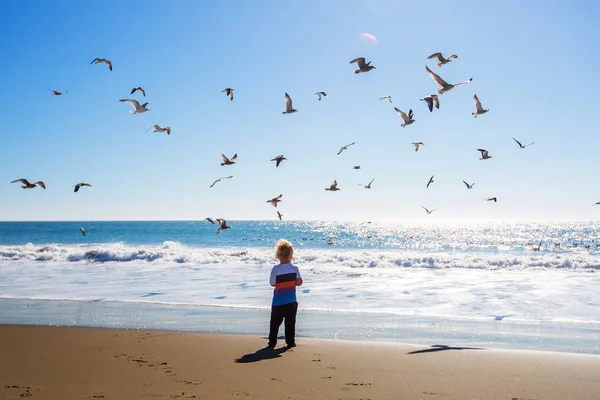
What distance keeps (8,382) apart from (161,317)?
4.95m

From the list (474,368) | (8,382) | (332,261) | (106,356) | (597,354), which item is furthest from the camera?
(332,261)

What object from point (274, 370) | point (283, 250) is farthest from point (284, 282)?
point (274, 370)

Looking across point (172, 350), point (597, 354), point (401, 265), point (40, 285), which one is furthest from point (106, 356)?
point (401, 265)

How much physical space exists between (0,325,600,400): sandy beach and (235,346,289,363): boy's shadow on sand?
0.05 feet

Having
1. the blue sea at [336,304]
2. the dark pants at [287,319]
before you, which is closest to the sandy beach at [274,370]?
the dark pants at [287,319]

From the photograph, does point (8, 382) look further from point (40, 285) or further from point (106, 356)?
point (40, 285)

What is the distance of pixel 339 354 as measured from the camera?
6.78 m

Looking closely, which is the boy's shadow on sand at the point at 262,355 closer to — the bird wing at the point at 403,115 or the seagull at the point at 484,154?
the bird wing at the point at 403,115

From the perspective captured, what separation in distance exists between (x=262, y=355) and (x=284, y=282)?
1.10 metres

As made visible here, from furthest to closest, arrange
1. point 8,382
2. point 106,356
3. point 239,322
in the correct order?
1. point 239,322
2. point 106,356
3. point 8,382

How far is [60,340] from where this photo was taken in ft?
25.3

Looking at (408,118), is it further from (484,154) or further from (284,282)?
(284,282)

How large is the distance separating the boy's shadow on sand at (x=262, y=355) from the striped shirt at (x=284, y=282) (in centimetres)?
65

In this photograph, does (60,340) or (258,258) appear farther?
(258,258)
